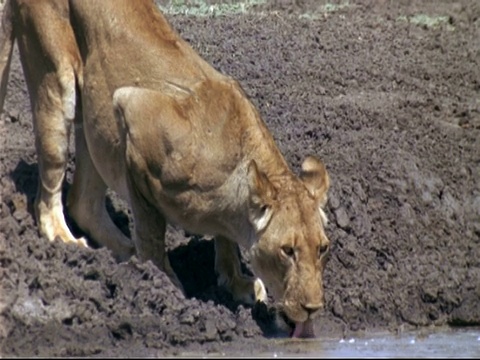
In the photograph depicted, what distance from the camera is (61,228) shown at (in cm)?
1148

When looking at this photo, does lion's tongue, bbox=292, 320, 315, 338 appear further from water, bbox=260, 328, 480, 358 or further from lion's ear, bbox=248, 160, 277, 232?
lion's ear, bbox=248, 160, 277, 232

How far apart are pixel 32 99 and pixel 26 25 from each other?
0.53 metres

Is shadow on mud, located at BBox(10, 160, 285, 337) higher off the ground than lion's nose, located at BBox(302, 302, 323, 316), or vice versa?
lion's nose, located at BBox(302, 302, 323, 316)

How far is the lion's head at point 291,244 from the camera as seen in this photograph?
33.5ft

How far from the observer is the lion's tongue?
409 inches

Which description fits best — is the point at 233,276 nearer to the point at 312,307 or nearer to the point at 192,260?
the point at 192,260

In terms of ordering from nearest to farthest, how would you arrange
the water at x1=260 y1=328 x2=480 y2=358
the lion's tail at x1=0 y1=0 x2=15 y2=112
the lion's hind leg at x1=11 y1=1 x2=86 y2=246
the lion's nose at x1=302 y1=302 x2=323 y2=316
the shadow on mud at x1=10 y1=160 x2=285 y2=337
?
1. the water at x1=260 y1=328 x2=480 y2=358
2. the lion's nose at x1=302 y1=302 x2=323 y2=316
3. the shadow on mud at x1=10 y1=160 x2=285 y2=337
4. the lion's hind leg at x1=11 y1=1 x2=86 y2=246
5. the lion's tail at x1=0 y1=0 x2=15 y2=112

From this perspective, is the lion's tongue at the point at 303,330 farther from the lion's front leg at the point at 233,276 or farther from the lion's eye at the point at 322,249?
the lion's front leg at the point at 233,276

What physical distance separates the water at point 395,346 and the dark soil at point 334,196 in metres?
0.20

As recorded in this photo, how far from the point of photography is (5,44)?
1192cm

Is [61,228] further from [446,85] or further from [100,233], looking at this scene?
[446,85]

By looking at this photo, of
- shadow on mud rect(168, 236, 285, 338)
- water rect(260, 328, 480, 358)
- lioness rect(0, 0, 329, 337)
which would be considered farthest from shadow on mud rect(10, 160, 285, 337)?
water rect(260, 328, 480, 358)

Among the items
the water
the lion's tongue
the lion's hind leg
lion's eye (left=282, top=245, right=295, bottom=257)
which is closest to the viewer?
the water

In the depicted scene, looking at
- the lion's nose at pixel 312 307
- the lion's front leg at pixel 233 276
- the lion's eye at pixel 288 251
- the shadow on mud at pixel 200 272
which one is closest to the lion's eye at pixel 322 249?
the lion's eye at pixel 288 251
